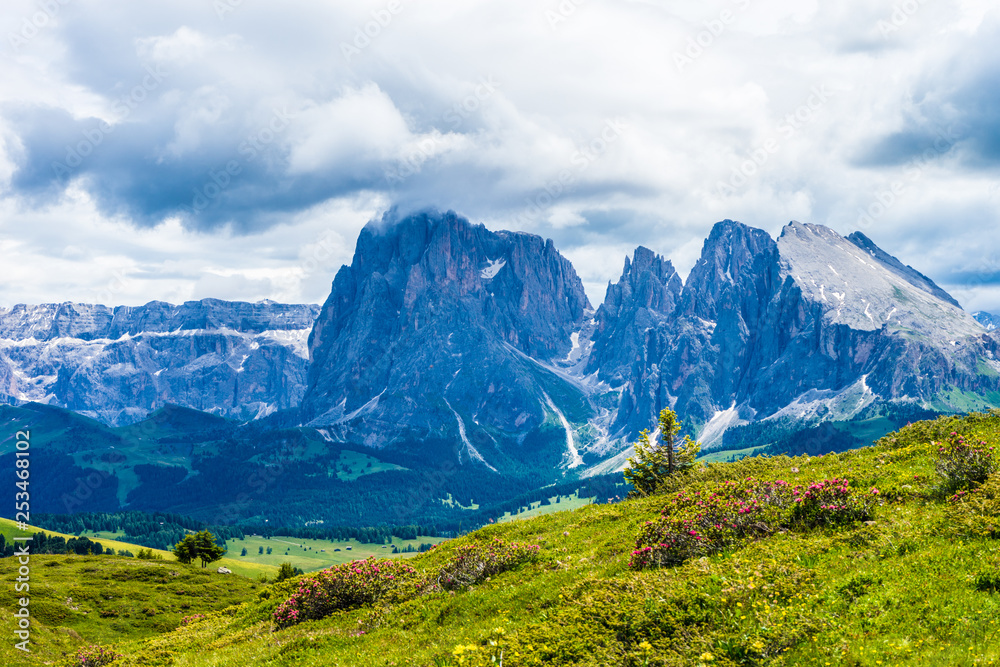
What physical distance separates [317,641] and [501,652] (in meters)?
11.3

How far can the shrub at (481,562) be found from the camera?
94.3 feet

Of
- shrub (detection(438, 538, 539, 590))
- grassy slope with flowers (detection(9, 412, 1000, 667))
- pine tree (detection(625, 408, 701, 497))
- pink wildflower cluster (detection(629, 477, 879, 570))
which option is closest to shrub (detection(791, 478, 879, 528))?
pink wildflower cluster (detection(629, 477, 879, 570))

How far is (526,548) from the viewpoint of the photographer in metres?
30.3

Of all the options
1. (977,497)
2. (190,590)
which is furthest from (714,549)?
(190,590)

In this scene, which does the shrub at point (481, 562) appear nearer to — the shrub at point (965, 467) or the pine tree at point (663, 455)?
the shrub at point (965, 467)

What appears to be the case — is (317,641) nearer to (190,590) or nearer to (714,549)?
(714,549)

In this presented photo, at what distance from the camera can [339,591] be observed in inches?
1191

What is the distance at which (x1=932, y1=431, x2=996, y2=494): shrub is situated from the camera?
2467 cm

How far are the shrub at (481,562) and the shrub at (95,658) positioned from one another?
18.2 m

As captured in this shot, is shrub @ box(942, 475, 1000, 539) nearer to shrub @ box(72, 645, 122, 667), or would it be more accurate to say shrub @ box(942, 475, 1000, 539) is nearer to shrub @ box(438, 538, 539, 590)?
shrub @ box(438, 538, 539, 590)

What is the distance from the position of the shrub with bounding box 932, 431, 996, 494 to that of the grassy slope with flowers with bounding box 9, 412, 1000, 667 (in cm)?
56

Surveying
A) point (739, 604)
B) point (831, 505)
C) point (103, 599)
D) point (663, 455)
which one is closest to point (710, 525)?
point (831, 505)

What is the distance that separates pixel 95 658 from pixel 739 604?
108 feet

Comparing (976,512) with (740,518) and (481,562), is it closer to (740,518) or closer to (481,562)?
(740,518)
